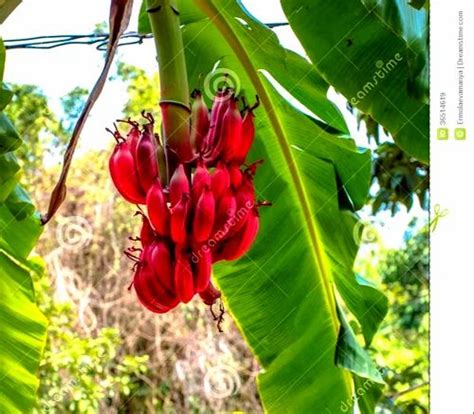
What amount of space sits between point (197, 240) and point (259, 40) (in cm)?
25

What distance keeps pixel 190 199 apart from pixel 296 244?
263 mm

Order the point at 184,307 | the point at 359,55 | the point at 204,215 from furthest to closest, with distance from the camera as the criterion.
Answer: the point at 184,307, the point at 359,55, the point at 204,215

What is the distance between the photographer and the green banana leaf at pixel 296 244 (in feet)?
2.10

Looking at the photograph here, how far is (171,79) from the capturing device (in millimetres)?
439

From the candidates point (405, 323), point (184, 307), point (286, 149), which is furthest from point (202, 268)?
point (184, 307)

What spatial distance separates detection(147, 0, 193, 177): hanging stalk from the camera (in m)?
0.43

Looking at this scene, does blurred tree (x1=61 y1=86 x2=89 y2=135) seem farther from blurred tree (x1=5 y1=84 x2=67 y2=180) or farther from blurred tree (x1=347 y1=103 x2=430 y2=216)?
blurred tree (x1=347 y1=103 x2=430 y2=216)

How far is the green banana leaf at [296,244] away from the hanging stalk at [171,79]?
19 centimetres

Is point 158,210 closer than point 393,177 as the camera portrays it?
Yes

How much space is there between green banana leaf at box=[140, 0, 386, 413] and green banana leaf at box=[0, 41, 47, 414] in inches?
6.2
